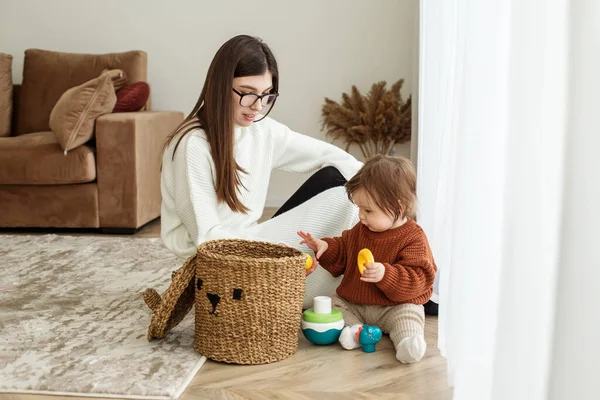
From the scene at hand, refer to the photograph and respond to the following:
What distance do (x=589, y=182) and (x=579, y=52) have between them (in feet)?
0.40

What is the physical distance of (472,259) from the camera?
1352 millimetres

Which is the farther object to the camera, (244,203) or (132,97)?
(132,97)

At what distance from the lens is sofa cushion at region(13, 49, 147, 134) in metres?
4.52

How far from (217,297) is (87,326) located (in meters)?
0.55

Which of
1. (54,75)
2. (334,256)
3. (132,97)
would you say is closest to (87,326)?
(334,256)

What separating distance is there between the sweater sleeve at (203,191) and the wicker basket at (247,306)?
199 millimetres

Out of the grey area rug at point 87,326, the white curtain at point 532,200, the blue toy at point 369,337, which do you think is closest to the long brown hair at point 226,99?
the grey area rug at point 87,326

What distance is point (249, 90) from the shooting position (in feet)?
7.27

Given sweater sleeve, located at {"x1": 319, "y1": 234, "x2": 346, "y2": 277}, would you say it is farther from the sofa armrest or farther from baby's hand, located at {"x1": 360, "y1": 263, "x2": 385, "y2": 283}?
the sofa armrest

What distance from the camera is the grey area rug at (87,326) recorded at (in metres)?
1.76

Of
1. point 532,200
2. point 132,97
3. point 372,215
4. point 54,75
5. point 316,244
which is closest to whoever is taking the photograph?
point 532,200

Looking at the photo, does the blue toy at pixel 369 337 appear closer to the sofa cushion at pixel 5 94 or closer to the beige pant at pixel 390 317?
the beige pant at pixel 390 317

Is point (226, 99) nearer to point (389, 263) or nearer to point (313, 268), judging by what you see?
point (313, 268)

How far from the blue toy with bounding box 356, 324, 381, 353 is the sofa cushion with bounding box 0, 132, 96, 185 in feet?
7.45
